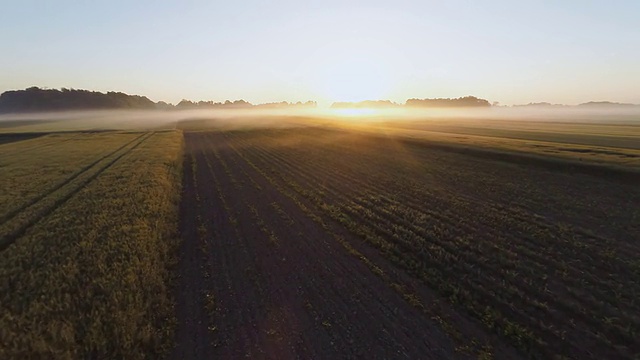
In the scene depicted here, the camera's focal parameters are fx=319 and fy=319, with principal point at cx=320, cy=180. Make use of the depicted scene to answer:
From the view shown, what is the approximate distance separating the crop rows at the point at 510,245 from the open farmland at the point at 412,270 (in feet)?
0.16

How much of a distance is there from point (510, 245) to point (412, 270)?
181 inches

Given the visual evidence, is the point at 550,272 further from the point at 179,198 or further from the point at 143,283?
the point at 179,198

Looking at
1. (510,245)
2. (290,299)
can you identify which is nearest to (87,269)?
(290,299)

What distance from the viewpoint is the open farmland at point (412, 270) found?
24.5 ft

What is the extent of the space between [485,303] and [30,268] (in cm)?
1421

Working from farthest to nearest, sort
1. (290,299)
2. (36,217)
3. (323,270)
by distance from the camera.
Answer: (36,217), (323,270), (290,299)

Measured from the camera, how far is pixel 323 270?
35.0 feet

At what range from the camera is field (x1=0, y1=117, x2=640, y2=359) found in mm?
7387

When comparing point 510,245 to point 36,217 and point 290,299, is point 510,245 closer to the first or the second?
point 290,299

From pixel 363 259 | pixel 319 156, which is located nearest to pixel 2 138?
pixel 319 156

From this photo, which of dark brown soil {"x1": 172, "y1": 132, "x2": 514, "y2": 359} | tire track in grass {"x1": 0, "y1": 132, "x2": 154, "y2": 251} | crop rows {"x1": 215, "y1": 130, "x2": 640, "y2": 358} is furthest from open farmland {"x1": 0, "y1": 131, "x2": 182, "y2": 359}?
crop rows {"x1": 215, "y1": 130, "x2": 640, "y2": 358}

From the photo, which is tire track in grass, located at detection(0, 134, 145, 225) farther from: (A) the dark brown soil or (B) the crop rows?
(B) the crop rows

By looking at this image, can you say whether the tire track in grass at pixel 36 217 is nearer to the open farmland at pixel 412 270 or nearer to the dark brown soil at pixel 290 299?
the open farmland at pixel 412 270

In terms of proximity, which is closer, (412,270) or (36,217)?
(412,270)
